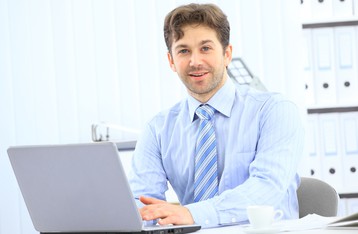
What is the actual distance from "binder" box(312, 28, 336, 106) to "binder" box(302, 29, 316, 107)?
0.02m

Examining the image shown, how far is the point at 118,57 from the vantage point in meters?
4.19

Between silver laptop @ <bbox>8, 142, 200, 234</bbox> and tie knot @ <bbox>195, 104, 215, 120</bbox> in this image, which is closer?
silver laptop @ <bbox>8, 142, 200, 234</bbox>

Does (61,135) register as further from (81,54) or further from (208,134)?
(208,134)

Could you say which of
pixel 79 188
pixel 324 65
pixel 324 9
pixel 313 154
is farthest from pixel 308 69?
pixel 79 188

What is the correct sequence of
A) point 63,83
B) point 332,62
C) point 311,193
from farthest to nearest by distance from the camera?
→ point 63,83, point 332,62, point 311,193

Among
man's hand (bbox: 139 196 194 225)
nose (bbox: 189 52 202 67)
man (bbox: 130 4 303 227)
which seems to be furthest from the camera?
nose (bbox: 189 52 202 67)

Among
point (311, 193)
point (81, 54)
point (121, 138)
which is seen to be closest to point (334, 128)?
point (121, 138)

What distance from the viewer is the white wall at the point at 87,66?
4176 millimetres

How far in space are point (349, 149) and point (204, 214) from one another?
7.35ft

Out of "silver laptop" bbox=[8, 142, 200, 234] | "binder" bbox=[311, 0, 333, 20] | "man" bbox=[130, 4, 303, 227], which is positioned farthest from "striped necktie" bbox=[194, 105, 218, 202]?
"binder" bbox=[311, 0, 333, 20]

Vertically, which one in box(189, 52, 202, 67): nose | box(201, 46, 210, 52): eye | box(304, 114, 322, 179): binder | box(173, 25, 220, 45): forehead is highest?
box(173, 25, 220, 45): forehead

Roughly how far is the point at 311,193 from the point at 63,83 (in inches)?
91.1

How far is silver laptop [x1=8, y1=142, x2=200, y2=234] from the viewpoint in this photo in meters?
1.58

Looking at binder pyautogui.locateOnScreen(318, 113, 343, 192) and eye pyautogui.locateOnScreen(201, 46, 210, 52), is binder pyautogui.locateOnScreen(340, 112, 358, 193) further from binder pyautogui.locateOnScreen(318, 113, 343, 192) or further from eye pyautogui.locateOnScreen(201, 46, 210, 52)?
eye pyautogui.locateOnScreen(201, 46, 210, 52)
